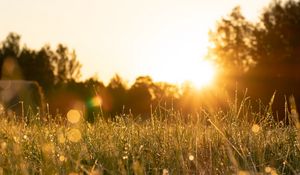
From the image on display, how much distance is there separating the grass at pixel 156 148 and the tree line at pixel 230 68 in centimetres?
310

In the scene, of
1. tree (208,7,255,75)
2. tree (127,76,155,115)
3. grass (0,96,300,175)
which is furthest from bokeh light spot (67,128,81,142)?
tree (208,7,255,75)

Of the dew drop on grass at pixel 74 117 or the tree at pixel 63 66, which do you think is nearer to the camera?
the dew drop on grass at pixel 74 117

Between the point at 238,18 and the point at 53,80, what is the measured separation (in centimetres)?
2037

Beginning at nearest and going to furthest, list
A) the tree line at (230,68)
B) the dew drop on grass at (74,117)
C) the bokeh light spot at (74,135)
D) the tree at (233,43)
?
the bokeh light spot at (74,135), the dew drop on grass at (74,117), the tree line at (230,68), the tree at (233,43)

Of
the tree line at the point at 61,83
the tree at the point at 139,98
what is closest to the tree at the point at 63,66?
the tree line at the point at 61,83

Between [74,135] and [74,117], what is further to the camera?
[74,117]

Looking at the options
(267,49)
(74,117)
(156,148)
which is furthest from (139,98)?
(156,148)

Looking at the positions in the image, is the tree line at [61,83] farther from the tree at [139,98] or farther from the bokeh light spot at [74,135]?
the bokeh light spot at [74,135]

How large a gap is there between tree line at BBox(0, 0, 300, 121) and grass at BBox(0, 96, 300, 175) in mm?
3103

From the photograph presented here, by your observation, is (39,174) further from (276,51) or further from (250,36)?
(250,36)

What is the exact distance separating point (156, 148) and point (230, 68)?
39.0 metres

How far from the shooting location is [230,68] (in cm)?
4372

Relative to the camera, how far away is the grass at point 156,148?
464 cm

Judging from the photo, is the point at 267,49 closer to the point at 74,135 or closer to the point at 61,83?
the point at 61,83
